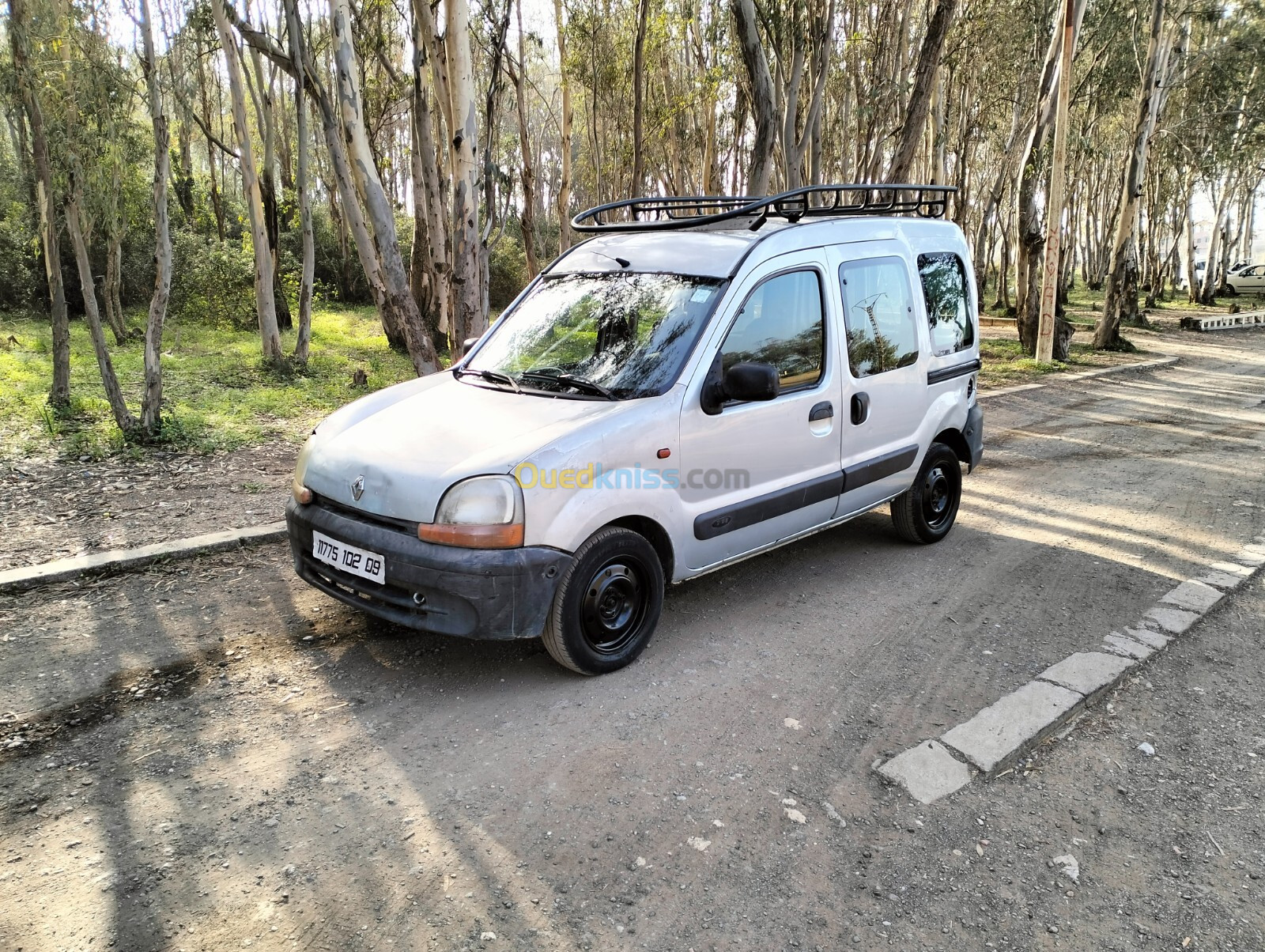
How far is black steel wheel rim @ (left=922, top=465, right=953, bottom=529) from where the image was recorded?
5836 millimetres

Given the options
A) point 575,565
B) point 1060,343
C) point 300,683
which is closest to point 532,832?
point 575,565

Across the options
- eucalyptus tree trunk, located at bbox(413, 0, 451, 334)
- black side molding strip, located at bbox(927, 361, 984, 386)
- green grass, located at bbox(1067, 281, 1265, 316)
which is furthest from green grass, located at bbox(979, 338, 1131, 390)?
eucalyptus tree trunk, located at bbox(413, 0, 451, 334)

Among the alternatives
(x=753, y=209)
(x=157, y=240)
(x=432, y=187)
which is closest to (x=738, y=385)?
(x=753, y=209)

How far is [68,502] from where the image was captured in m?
6.29

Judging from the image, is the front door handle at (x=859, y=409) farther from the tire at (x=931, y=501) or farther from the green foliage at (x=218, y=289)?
the green foliage at (x=218, y=289)

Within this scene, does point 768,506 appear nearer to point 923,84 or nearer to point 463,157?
point 463,157

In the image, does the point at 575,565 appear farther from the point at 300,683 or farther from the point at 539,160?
the point at 539,160

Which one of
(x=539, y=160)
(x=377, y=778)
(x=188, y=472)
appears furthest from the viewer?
(x=539, y=160)

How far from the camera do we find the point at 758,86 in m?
10.1

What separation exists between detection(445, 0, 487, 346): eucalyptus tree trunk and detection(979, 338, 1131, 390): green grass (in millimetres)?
8028

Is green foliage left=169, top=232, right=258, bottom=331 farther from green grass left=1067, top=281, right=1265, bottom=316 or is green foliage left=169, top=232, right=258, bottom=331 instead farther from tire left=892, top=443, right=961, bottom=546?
green grass left=1067, top=281, right=1265, bottom=316

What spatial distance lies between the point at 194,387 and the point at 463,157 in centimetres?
Answer: 571

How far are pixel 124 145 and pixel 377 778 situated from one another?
15734 mm

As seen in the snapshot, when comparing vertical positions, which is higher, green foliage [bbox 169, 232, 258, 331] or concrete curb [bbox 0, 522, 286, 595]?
green foliage [bbox 169, 232, 258, 331]
